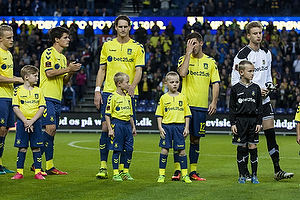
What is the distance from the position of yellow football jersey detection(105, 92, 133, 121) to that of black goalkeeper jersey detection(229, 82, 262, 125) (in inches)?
69.2

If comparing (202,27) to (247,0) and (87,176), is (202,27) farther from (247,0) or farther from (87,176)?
(87,176)

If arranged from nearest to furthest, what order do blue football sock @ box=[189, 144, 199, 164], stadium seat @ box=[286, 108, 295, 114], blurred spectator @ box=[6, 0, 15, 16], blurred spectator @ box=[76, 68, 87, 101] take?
blue football sock @ box=[189, 144, 199, 164] → stadium seat @ box=[286, 108, 295, 114] → blurred spectator @ box=[76, 68, 87, 101] → blurred spectator @ box=[6, 0, 15, 16]

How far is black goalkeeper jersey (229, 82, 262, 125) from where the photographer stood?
8.31 metres

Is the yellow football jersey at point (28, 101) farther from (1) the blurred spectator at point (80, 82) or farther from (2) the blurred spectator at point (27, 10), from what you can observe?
(2) the blurred spectator at point (27, 10)

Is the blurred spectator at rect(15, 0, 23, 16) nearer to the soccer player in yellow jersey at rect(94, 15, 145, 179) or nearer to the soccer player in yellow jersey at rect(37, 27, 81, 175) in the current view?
the soccer player in yellow jersey at rect(37, 27, 81, 175)

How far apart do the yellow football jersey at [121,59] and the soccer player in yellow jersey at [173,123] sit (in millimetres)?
724

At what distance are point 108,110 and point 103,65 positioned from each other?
988 millimetres

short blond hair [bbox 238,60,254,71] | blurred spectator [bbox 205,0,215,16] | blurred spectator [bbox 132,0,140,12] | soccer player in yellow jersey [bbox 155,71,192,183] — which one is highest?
blurred spectator [bbox 132,0,140,12]

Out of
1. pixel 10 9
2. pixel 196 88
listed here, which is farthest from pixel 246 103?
pixel 10 9

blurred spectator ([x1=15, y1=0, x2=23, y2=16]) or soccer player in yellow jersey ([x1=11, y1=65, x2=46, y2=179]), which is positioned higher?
blurred spectator ([x1=15, y1=0, x2=23, y2=16])

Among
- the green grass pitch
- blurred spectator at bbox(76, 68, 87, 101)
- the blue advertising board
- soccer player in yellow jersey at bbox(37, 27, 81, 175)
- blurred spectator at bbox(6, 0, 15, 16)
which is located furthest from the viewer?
blurred spectator at bbox(6, 0, 15, 16)

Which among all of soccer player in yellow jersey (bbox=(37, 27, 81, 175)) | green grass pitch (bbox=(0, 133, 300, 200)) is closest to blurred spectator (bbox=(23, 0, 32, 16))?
green grass pitch (bbox=(0, 133, 300, 200))

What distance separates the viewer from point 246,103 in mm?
8305

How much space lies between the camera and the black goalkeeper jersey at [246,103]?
8.31m
